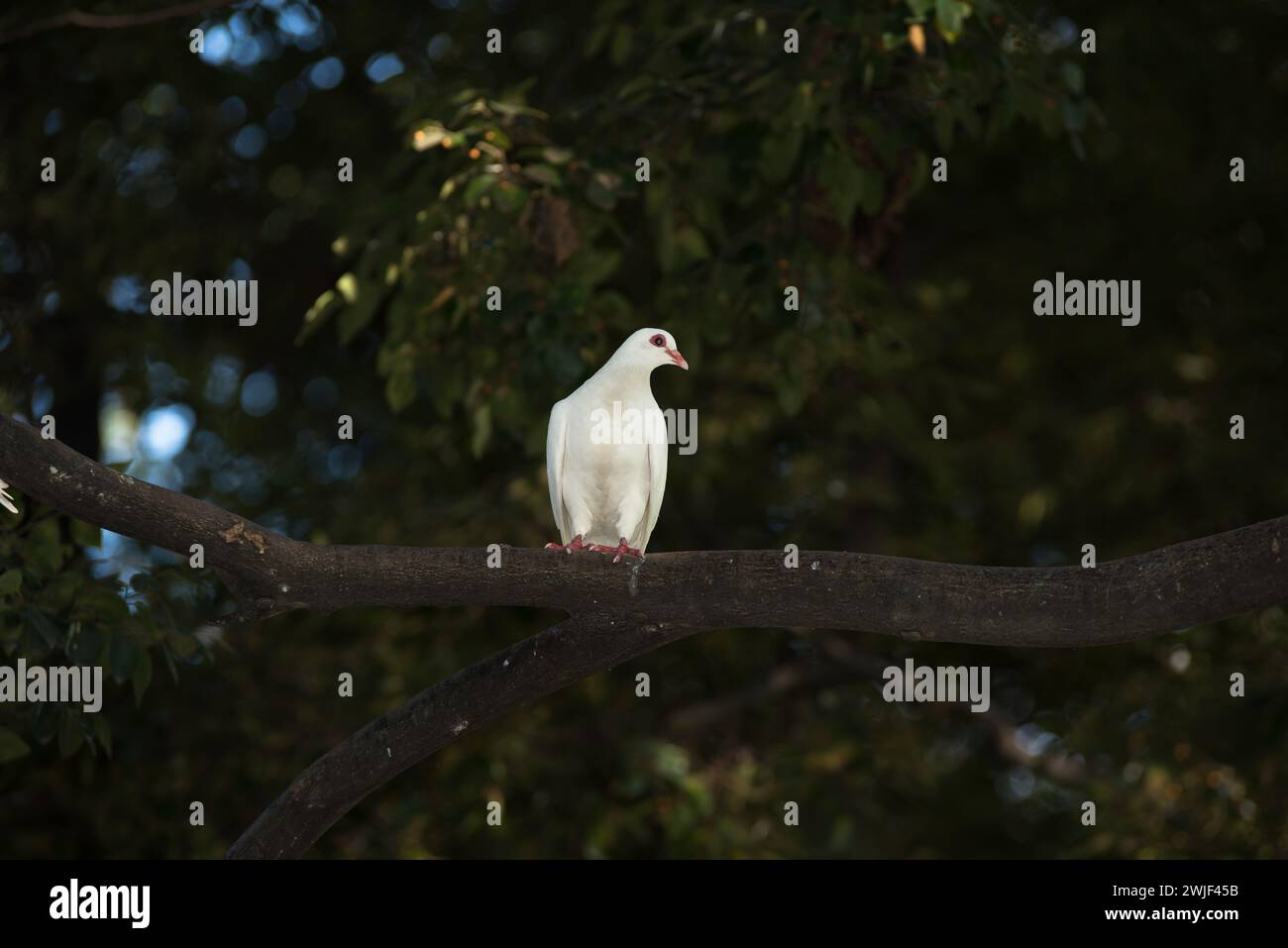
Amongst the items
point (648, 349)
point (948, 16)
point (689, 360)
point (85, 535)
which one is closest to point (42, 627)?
point (85, 535)

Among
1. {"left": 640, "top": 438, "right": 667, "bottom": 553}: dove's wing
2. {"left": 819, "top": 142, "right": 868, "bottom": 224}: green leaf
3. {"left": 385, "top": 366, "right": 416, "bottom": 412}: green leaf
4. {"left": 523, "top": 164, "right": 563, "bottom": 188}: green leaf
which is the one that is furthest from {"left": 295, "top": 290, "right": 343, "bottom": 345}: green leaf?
{"left": 819, "top": 142, "right": 868, "bottom": 224}: green leaf

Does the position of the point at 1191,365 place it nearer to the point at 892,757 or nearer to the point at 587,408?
the point at 892,757

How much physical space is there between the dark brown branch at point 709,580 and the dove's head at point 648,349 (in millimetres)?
1167

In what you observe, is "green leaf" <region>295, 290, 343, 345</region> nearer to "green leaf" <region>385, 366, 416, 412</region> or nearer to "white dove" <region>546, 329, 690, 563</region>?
"green leaf" <region>385, 366, 416, 412</region>

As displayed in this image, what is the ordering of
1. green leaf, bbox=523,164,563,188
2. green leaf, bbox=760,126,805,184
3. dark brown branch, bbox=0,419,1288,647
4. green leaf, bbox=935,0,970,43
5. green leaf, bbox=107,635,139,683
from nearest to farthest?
dark brown branch, bbox=0,419,1288,647 < green leaf, bbox=107,635,139,683 < green leaf, bbox=935,0,970,43 < green leaf, bbox=523,164,563,188 < green leaf, bbox=760,126,805,184

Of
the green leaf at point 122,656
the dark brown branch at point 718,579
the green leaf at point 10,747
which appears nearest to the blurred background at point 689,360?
the green leaf at point 122,656

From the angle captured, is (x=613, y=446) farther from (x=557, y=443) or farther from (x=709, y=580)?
(x=709, y=580)

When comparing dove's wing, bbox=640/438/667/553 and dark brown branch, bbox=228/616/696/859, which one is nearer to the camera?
dark brown branch, bbox=228/616/696/859

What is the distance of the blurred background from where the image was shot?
6742 millimetres

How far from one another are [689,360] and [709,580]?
2.72 meters

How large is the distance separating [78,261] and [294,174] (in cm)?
160

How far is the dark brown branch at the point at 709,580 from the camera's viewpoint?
424 cm

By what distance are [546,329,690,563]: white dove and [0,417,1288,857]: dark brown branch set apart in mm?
778

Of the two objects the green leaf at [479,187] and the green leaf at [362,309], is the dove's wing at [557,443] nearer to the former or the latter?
the green leaf at [479,187]
